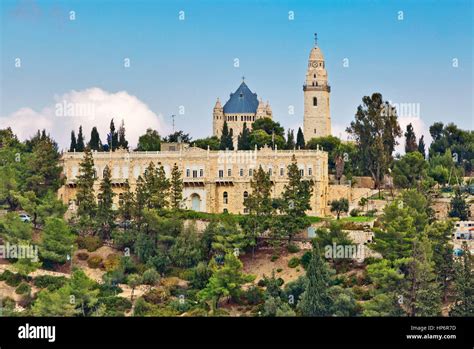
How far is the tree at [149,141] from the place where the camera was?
8078 cm

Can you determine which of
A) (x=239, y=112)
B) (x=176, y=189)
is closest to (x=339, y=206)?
(x=176, y=189)

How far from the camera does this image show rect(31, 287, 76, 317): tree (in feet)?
190

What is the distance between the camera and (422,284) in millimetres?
Answer: 59094

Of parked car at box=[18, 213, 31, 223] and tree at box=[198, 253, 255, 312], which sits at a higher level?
parked car at box=[18, 213, 31, 223]

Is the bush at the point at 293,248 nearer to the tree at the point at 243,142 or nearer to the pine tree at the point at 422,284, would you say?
the pine tree at the point at 422,284

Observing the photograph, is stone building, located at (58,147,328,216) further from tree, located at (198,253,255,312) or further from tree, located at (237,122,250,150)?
tree, located at (198,253,255,312)

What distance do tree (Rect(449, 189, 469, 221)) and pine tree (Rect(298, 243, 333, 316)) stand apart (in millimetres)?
12451

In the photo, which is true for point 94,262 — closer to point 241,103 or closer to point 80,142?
point 80,142

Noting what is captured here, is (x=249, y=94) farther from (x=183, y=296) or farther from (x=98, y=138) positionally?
(x=183, y=296)

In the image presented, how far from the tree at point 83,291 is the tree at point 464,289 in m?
15.4

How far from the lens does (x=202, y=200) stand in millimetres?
74250

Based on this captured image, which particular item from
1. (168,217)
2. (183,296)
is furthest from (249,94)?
(183,296)

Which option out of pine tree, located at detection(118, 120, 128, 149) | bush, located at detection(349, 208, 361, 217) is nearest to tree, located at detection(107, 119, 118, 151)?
pine tree, located at detection(118, 120, 128, 149)

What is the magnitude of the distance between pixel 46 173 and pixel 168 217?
867 cm
